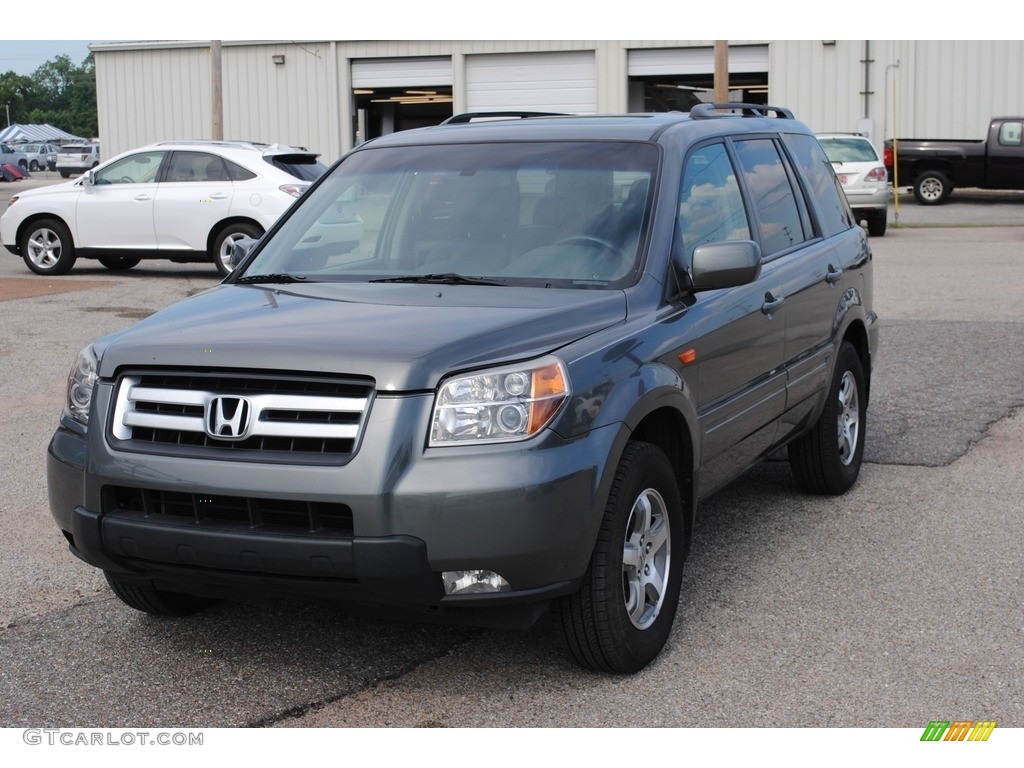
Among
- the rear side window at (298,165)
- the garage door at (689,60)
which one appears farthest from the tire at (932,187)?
the rear side window at (298,165)

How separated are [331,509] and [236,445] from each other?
0.37m

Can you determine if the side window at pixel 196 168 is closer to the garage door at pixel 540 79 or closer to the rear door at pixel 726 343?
the rear door at pixel 726 343

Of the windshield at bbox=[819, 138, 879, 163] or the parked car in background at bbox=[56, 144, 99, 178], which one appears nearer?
the windshield at bbox=[819, 138, 879, 163]

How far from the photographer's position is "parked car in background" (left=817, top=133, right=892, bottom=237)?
2277 centimetres

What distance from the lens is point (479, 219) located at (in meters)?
5.02

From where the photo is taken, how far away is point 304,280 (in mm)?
5012

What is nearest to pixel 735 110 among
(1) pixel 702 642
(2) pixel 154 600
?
(1) pixel 702 642

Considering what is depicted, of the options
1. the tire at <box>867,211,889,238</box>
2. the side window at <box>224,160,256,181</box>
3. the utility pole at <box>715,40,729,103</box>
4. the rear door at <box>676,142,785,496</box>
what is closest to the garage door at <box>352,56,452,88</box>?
the utility pole at <box>715,40,729,103</box>

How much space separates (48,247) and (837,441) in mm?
13565

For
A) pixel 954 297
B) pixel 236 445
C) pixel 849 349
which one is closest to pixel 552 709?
pixel 236 445

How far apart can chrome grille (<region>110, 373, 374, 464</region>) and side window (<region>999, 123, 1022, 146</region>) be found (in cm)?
2990

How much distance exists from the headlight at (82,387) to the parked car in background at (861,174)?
19.5 m
